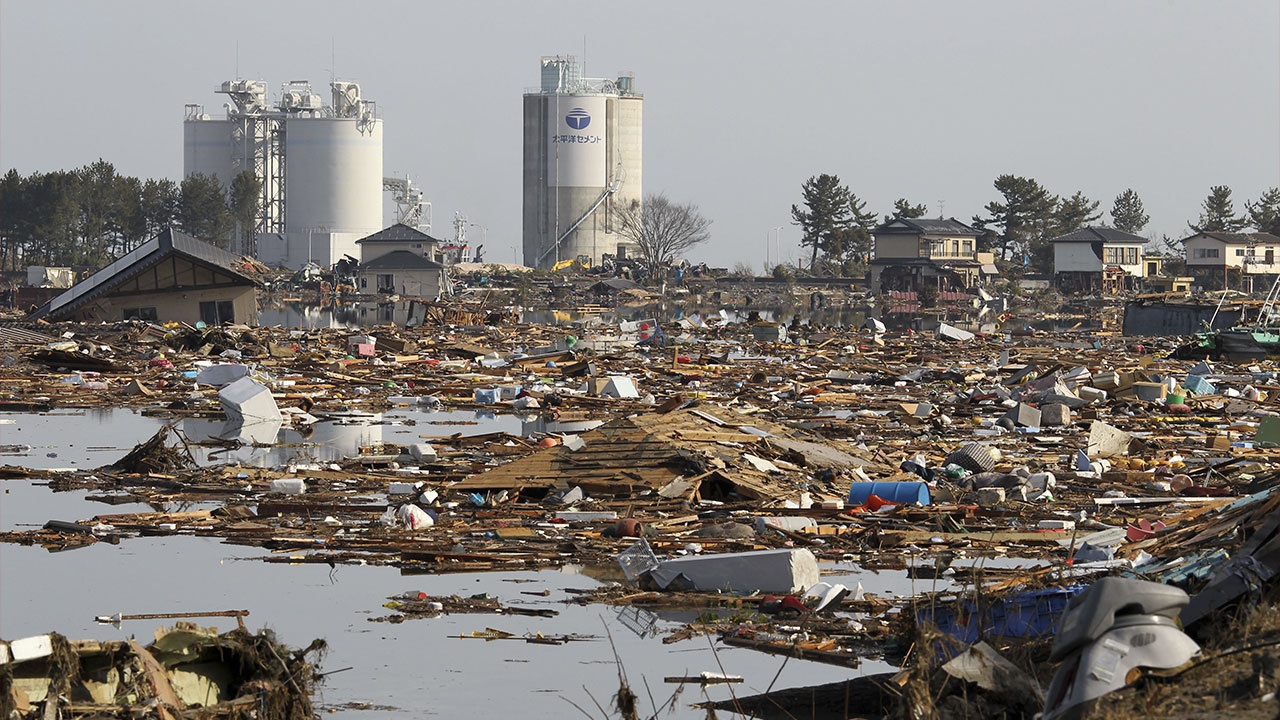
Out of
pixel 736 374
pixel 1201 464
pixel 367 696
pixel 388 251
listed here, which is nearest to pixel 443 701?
pixel 367 696

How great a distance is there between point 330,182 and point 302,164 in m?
1.92

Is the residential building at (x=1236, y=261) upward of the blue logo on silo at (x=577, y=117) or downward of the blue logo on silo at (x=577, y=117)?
downward

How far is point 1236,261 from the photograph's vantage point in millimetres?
88938

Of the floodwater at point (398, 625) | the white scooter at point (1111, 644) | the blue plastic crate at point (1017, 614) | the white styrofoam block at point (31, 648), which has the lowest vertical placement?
the floodwater at point (398, 625)

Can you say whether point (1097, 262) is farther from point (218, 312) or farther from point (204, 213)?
point (218, 312)

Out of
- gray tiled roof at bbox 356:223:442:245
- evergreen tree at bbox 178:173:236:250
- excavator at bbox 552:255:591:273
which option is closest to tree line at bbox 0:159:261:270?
evergreen tree at bbox 178:173:236:250

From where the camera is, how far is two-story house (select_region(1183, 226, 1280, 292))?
88.8 metres

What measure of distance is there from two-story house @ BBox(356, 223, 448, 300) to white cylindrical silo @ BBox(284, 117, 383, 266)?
46.1 feet

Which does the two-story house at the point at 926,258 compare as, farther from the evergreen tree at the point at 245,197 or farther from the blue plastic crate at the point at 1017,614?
the blue plastic crate at the point at 1017,614

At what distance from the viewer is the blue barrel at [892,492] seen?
39.8 ft

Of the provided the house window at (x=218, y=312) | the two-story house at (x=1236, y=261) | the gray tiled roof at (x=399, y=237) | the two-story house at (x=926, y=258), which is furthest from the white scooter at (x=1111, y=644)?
the two-story house at (x=1236, y=261)

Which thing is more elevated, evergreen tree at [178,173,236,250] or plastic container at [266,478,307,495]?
evergreen tree at [178,173,236,250]

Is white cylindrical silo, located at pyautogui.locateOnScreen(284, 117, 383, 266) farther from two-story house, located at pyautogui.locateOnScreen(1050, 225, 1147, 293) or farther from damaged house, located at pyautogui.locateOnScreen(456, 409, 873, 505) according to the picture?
damaged house, located at pyautogui.locateOnScreen(456, 409, 873, 505)

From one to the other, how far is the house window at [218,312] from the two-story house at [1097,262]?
56856 mm
